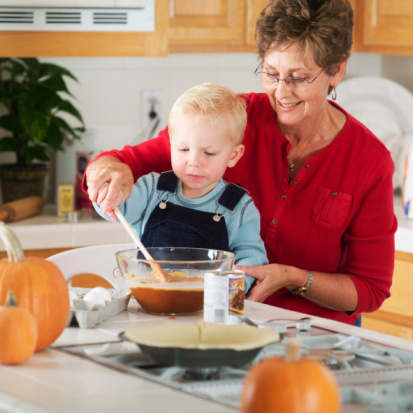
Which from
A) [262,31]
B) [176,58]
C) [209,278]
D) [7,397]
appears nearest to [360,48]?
[176,58]

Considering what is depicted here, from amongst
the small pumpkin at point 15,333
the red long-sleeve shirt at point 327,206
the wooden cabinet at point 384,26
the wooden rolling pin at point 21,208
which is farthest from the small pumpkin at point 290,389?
the wooden cabinet at point 384,26

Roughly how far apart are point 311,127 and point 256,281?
1.71 ft

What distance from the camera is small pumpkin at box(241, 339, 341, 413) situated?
948 mm

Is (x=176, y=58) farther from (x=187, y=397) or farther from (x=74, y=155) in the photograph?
(x=187, y=397)

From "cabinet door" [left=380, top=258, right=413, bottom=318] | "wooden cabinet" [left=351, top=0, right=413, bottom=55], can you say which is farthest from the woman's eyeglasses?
"wooden cabinet" [left=351, top=0, right=413, bottom=55]

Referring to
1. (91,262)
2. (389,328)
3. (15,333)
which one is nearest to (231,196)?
(91,262)

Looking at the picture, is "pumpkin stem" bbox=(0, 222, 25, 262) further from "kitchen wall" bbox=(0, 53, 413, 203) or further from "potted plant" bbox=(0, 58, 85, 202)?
"kitchen wall" bbox=(0, 53, 413, 203)

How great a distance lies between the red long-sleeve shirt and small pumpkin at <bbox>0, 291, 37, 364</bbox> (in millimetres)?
900

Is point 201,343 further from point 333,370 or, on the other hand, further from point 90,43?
point 90,43

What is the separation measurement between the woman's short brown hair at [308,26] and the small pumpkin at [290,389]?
3.97 ft

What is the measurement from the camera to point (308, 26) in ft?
6.69

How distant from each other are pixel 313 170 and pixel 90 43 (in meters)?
1.18

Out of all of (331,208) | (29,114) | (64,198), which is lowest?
(64,198)

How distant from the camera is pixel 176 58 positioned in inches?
140
